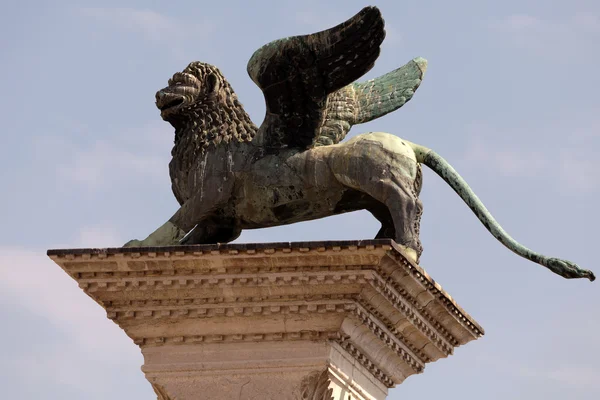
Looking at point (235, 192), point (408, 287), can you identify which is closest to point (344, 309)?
point (408, 287)

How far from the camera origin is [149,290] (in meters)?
16.9

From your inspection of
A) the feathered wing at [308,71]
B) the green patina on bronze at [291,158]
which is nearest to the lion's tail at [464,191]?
the green patina on bronze at [291,158]

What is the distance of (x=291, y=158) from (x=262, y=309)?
152 cm

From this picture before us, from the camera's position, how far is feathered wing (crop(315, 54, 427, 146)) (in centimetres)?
1833

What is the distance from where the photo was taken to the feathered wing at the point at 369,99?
18328mm

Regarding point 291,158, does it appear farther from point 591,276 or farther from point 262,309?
point 591,276

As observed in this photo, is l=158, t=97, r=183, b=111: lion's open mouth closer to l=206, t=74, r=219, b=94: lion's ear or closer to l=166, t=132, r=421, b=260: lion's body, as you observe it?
l=206, t=74, r=219, b=94: lion's ear

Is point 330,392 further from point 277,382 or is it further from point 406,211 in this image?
point 406,211

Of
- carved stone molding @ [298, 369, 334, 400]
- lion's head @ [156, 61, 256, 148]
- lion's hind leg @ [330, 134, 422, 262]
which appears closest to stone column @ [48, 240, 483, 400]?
carved stone molding @ [298, 369, 334, 400]

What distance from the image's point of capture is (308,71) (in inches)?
684

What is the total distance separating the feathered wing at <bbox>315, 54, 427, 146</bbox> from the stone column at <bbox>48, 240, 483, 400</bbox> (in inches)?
82.5

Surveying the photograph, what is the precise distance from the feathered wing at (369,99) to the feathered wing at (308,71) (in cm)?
52

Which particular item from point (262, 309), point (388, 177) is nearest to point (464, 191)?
point (388, 177)

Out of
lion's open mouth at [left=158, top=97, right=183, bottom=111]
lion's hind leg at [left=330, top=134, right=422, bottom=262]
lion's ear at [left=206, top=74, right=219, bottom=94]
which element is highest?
lion's ear at [left=206, top=74, right=219, bottom=94]
